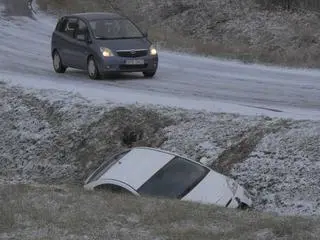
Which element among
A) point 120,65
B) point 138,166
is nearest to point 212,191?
point 138,166

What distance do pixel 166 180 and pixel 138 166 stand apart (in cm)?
52

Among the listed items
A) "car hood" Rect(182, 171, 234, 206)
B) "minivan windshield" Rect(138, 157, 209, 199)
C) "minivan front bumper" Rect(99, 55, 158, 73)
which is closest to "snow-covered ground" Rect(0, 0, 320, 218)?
"minivan front bumper" Rect(99, 55, 158, 73)

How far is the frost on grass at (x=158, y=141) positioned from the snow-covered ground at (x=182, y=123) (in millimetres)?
21

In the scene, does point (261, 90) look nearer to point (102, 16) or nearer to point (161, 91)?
point (161, 91)

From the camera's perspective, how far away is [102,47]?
1973cm

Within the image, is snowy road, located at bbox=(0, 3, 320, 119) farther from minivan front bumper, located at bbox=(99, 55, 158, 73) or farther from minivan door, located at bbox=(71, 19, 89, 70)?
minivan door, located at bbox=(71, 19, 89, 70)

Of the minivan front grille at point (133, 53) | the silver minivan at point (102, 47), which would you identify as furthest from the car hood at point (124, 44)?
the minivan front grille at point (133, 53)

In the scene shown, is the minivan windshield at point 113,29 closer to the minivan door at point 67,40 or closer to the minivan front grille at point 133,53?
the minivan front grille at point 133,53

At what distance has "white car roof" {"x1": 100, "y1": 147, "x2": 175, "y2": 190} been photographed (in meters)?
10.2

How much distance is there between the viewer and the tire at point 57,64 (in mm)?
21688

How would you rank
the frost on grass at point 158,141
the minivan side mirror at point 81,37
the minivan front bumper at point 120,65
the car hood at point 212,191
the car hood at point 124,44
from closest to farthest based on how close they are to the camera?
the car hood at point 212,191
the frost on grass at point 158,141
the minivan front bumper at point 120,65
the car hood at point 124,44
the minivan side mirror at point 81,37

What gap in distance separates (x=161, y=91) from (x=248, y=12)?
1404 centimetres

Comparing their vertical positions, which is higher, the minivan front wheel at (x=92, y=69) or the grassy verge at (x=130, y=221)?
the grassy verge at (x=130, y=221)

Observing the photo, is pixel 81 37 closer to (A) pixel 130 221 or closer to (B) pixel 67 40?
(B) pixel 67 40
